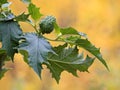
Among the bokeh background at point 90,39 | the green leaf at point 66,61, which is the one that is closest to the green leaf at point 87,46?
the green leaf at point 66,61

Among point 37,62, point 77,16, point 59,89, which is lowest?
point 59,89

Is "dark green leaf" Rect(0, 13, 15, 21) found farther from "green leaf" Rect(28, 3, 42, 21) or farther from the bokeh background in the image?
the bokeh background

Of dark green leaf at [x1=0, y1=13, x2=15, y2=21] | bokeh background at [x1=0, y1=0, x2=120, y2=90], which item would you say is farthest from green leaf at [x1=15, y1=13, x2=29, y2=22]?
bokeh background at [x1=0, y1=0, x2=120, y2=90]

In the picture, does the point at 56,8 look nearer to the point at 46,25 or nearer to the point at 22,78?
the point at 22,78

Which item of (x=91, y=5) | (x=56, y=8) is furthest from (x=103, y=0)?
(x=56, y=8)

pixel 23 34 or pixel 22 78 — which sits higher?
pixel 23 34

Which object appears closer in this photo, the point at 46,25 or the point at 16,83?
the point at 46,25

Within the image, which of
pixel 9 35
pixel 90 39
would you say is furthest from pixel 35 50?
pixel 90 39
